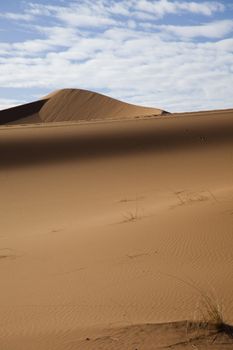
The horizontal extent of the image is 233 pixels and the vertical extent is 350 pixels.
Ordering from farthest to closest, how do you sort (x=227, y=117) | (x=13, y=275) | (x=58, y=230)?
(x=227, y=117)
(x=58, y=230)
(x=13, y=275)

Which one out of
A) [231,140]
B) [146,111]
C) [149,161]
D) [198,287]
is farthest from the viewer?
[146,111]

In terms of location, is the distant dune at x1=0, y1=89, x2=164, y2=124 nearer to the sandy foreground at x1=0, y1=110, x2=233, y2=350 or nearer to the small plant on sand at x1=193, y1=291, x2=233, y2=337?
the sandy foreground at x1=0, y1=110, x2=233, y2=350

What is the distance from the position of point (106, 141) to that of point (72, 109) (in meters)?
53.7

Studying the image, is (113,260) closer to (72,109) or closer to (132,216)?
(132,216)

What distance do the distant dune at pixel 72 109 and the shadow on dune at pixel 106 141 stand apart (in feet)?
154

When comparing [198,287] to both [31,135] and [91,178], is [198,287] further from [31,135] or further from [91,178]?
[31,135]

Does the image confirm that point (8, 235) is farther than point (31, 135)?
No

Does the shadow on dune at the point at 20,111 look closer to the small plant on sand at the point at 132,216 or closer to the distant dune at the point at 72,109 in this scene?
the distant dune at the point at 72,109

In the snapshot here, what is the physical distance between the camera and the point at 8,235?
11.4 metres

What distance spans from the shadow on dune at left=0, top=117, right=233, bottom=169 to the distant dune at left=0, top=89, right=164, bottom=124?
4696cm

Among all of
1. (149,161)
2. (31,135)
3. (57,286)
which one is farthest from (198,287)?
(31,135)

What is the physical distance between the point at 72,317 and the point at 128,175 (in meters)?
15.9

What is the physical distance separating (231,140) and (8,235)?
20.1m

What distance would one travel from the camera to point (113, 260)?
7660mm
